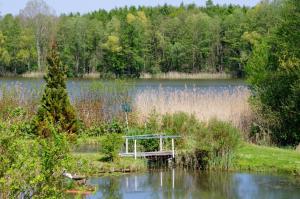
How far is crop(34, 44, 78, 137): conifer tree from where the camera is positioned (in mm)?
20594

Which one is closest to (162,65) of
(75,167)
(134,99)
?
(134,99)

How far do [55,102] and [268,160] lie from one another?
7.45m

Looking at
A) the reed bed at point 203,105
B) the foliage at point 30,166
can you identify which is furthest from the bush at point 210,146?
the foliage at point 30,166

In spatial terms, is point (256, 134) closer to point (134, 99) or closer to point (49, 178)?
point (134, 99)

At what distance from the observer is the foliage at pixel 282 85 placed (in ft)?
73.0

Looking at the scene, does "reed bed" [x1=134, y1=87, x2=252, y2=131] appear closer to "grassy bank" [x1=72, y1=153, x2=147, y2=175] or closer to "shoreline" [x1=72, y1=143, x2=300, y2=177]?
"shoreline" [x1=72, y1=143, x2=300, y2=177]

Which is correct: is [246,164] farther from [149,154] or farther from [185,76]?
[185,76]

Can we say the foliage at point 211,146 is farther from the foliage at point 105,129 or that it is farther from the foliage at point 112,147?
the foliage at point 105,129

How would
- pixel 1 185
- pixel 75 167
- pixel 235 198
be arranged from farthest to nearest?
pixel 235 198
pixel 75 167
pixel 1 185

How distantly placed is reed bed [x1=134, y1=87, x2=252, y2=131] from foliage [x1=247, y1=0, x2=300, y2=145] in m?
0.58

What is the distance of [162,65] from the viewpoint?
250ft

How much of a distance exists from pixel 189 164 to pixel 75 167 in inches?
435

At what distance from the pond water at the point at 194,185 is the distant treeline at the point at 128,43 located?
53.4 metres

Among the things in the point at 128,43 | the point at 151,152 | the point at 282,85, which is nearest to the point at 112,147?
the point at 151,152
